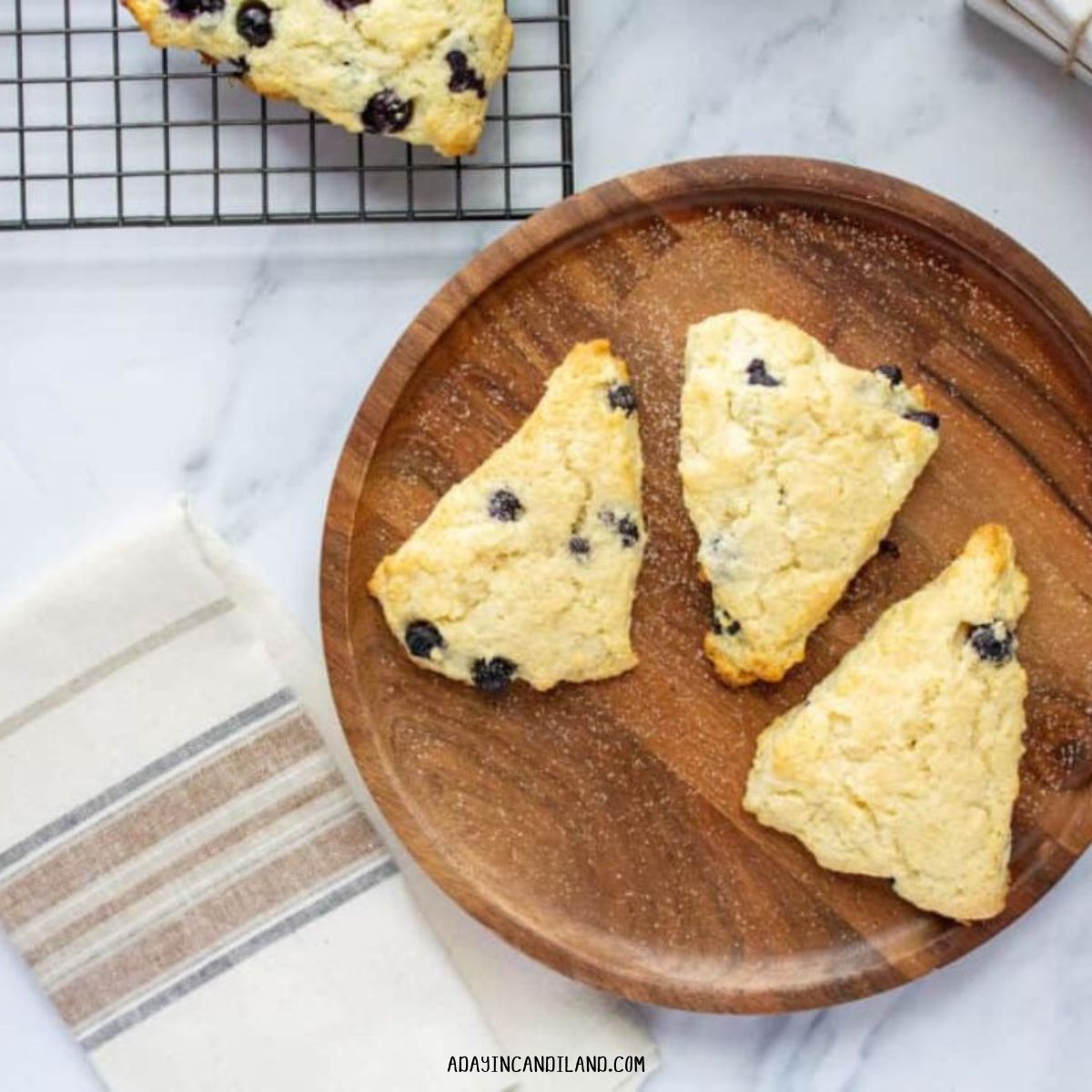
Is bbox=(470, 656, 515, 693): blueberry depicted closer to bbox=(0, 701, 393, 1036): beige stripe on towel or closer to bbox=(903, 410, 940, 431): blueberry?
bbox=(0, 701, 393, 1036): beige stripe on towel

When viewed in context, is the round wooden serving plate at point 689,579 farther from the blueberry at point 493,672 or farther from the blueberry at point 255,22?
the blueberry at point 255,22

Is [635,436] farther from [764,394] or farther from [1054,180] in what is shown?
[1054,180]

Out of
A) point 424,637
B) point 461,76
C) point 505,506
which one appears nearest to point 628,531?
point 505,506

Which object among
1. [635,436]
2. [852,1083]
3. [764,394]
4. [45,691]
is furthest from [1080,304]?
[45,691]

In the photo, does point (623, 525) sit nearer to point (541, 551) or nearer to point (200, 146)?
point (541, 551)

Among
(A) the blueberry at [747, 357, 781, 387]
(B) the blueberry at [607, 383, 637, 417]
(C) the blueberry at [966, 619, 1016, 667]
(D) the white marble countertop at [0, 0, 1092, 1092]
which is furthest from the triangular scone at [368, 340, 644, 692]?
(C) the blueberry at [966, 619, 1016, 667]
